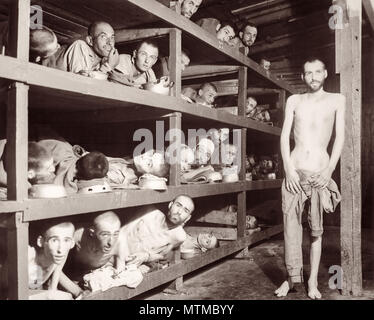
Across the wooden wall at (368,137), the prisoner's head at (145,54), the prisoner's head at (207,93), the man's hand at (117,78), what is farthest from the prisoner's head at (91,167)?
the wooden wall at (368,137)

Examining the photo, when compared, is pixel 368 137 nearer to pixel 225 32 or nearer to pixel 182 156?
pixel 225 32

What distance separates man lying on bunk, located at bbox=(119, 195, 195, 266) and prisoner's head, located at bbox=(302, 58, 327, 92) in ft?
5.30

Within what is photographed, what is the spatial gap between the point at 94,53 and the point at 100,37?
159 millimetres

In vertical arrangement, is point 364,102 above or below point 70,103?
above

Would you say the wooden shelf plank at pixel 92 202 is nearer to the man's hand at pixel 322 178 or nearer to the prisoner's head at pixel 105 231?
the prisoner's head at pixel 105 231

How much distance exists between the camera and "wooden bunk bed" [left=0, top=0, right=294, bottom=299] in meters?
2.55

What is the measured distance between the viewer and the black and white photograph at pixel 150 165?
2809 mm

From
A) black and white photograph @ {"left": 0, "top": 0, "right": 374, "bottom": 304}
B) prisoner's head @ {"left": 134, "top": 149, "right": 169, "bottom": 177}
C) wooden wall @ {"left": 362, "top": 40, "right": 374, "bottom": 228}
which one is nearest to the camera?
black and white photograph @ {"left": 0, "top": 0, "right": 374, "bottom": 304}

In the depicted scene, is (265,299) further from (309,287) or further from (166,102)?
(166,102)

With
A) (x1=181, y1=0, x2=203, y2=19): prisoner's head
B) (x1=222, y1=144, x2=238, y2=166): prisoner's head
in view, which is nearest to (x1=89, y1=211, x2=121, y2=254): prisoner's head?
(x1=181, y1=0, x2=203, y2=19): prisoner's head

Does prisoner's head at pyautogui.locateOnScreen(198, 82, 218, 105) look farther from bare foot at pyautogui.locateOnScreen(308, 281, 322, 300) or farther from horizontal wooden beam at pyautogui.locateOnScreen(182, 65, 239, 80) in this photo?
bare foot at pyautogui.locateOnScreen(308, 281, 322, 300)

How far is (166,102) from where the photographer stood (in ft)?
12.5
